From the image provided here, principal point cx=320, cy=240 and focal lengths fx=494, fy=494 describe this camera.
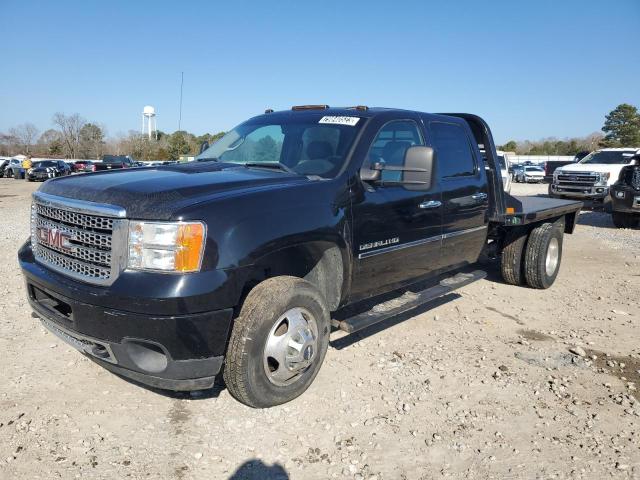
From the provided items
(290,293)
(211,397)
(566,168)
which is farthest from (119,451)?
(566,168)

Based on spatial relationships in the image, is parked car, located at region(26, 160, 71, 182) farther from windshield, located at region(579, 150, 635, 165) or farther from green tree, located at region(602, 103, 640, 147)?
green tree, located at region(602, 103, 640, 147)

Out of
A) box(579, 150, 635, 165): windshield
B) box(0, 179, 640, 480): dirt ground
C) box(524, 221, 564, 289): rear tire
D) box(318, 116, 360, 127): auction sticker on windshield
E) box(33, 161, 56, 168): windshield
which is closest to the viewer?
box(0, 179, 640, 480): dirt ground

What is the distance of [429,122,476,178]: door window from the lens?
461cm

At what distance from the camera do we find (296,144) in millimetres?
3996

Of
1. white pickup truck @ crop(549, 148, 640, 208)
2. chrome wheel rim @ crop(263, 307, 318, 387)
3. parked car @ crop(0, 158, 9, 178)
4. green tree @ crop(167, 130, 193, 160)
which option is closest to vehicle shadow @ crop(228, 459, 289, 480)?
chrome wheel rim @ crop(263, 307, 318, 387)

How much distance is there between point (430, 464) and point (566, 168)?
1584 centimetres

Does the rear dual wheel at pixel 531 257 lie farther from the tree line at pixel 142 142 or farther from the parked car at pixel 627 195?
the tree line at pixel 142 142

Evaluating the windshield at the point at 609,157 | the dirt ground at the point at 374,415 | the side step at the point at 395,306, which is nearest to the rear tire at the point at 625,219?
the windshield at the point at 609,157

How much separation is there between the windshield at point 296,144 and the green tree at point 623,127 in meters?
64.8

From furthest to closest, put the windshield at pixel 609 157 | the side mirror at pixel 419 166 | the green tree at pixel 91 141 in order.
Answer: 1. the green tree at pixel 91 141
2. the windshield at pixel 609 157
3. the side mirror at pixel 419 166

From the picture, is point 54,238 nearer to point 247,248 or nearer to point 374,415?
point 247,248

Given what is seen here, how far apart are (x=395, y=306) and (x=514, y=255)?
115 inches

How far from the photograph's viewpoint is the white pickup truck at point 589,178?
603 inches

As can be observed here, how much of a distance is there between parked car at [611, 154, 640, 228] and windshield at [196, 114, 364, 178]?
9.81 meters
